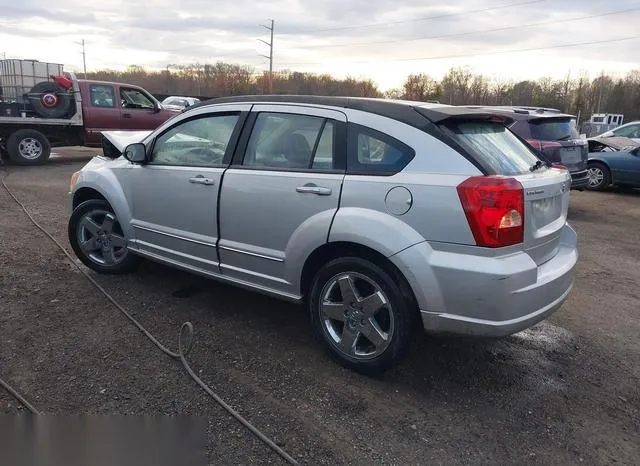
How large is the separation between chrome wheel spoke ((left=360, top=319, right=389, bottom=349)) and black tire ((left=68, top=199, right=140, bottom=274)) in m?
2.49

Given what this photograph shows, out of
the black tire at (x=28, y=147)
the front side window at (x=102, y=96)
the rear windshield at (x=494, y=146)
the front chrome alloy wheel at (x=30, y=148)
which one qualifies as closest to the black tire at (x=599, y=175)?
the rear windshield at (x=494, y=146)

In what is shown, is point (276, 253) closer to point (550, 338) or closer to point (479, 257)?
point (479, 257)

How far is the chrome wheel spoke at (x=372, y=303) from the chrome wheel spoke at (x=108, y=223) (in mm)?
2687

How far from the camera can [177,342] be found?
3.80 metres

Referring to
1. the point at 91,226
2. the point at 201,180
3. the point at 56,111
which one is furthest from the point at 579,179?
the point at 56,111

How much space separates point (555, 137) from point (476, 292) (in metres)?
6.87

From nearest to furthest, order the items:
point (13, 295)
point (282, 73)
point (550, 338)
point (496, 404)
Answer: point (496, 404) < point (550, 338) < point (13, 295) < point (282, 73)

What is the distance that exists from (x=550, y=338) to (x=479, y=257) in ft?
5.30

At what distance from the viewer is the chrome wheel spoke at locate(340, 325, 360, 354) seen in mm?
3412

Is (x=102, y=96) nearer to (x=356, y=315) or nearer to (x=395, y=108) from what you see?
(x=395, y=108)

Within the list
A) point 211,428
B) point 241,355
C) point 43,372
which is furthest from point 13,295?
point 211,428

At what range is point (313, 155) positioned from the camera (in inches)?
139

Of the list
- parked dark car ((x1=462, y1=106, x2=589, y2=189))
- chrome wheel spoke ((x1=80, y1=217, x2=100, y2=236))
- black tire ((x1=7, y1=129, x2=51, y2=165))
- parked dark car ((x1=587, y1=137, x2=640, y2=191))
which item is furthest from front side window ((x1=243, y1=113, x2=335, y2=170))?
black tire ((x1=7, y1=129, x2=51, y2=165))

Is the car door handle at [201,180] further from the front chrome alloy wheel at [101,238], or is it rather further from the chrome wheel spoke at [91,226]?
the chrome wheel spoke at [91,226]
